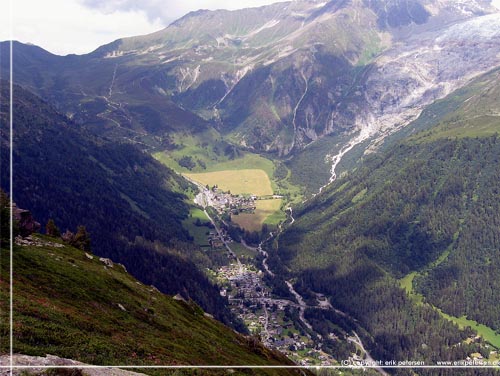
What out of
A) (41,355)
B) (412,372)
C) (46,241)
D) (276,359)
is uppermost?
(41,355)

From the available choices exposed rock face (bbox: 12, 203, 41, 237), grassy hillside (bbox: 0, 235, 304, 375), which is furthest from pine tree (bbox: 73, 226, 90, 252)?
exposed rock face (bbox: 12, 203, 41, 237)

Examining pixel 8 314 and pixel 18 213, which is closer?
pixel 8 314

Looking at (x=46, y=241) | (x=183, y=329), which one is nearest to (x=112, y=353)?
(x=183, y=329)

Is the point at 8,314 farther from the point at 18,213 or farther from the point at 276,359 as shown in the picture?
the point at 276,359

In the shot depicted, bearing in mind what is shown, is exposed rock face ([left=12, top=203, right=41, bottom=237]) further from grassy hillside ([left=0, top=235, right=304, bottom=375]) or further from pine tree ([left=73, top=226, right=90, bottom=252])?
pine tree ([left=73, top=226, right=90, bottom=252])

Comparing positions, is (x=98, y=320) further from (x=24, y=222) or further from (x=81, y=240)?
(x=81, y=240)

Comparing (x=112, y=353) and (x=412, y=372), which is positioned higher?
(x=112, y=353)

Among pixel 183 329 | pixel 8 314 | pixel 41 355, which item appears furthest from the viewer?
pixel 183 329

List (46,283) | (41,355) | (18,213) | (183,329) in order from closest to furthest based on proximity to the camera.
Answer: (41,355)
(46,283)
(183,329)
(18,213)
